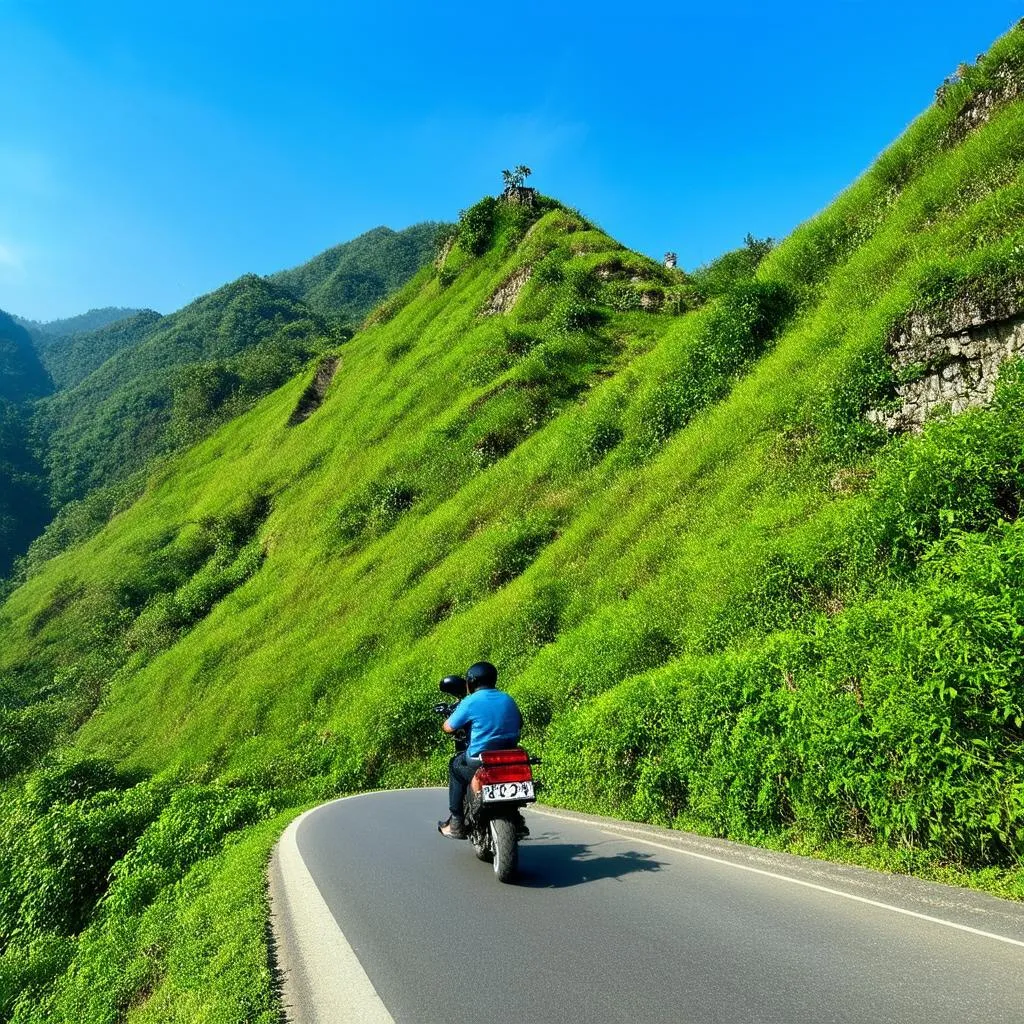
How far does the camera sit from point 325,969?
4707 millimetres

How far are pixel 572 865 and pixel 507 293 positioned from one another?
43.3 metres

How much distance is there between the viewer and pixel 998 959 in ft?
13.0

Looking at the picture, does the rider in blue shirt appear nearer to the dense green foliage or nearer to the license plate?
the license plate

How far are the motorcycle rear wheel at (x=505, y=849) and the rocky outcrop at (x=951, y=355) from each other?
12515 mm

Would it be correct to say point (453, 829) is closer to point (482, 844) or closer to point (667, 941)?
point (482, 844)

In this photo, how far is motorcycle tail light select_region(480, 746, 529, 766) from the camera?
260 inches

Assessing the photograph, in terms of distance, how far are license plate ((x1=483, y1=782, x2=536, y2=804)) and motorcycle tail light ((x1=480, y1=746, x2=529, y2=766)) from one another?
7.4 inches

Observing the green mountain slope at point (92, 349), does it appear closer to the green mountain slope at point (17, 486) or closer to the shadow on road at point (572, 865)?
the green mountain slope at point (17, 486)

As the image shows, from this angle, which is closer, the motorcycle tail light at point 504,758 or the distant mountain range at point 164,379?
the motorcycle tail light at point 504,758

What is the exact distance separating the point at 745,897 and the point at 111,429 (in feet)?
412

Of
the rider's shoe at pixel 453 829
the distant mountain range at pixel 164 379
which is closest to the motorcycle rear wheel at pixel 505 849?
the rider's shoe at pixel 453 829

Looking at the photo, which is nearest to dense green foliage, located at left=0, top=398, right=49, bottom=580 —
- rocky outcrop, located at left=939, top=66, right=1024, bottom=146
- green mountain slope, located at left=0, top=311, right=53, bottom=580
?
green mountain slope, located at left=0, top=311, right=53, bottom=580

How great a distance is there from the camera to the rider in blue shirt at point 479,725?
22.9 feet

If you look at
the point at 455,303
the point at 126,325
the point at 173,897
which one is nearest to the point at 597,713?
the point at 173,897
